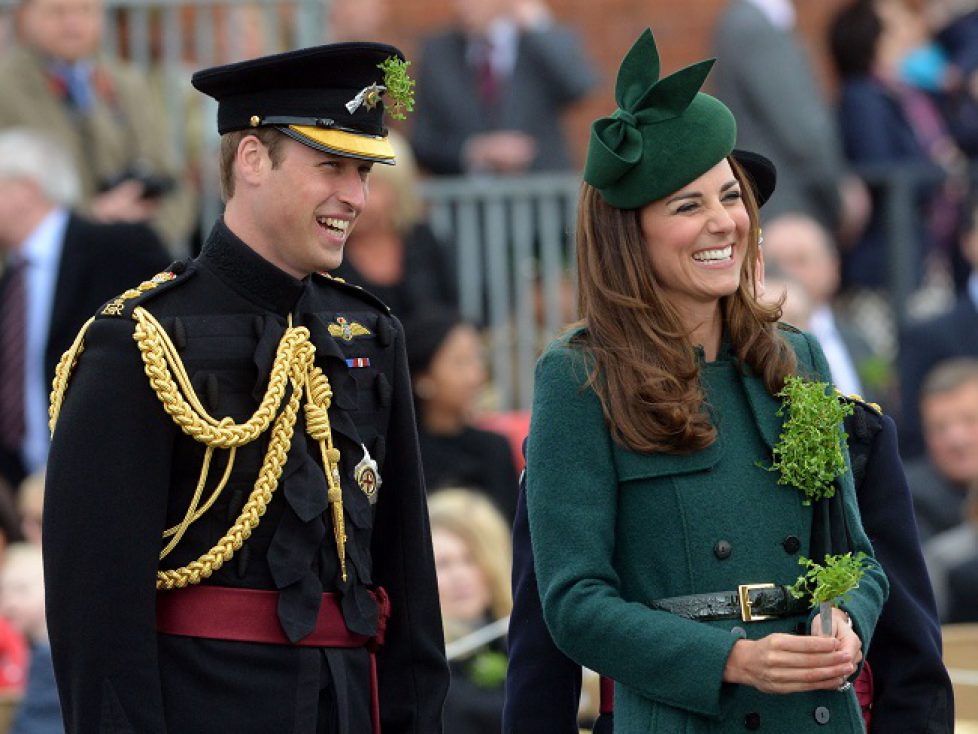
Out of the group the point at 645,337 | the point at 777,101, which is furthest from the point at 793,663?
the point at 777,101

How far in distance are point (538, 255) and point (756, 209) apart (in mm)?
6514

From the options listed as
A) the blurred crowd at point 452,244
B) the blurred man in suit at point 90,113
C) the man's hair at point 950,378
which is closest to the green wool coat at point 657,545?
the blurred crowd at point 452,244

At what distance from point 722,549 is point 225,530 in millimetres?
913

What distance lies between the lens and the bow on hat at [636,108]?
4.35 meters

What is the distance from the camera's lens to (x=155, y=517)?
4.21 m

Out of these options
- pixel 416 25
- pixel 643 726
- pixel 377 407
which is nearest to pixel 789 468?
pixel 643 726

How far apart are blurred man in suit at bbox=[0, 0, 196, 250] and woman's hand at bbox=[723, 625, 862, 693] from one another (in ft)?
17.9

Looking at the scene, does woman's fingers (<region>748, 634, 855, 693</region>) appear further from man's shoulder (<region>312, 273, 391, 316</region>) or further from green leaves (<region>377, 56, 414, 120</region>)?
green leaves (<region>377, 56, 414, 120</region>)

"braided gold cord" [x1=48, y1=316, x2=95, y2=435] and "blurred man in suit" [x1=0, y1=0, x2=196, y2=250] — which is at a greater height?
"blurred man in suit" [x1=0, y1=0, x2=196, y2=250]

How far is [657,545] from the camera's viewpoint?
4.24 m

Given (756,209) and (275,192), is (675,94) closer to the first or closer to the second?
(756,209)

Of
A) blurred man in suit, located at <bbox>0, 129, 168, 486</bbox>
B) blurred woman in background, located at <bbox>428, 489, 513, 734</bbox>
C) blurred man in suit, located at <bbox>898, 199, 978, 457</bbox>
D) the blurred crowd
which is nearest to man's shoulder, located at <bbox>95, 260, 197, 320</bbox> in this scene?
the blurred crowd

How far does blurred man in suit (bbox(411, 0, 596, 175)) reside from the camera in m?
10.8

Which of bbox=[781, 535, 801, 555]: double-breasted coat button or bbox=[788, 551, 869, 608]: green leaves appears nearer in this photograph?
bbox=[788, 551, 869, 608]: green leaves
